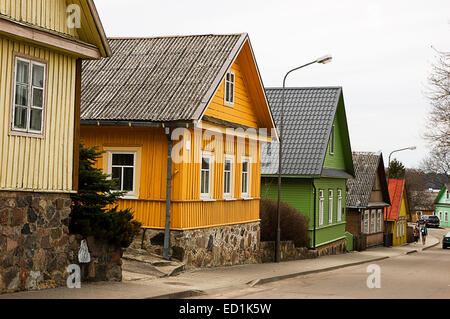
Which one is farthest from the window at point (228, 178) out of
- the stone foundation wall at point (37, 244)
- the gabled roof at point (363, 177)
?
the gabled roof at point (363, 177)

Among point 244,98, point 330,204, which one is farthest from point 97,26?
point 330,204

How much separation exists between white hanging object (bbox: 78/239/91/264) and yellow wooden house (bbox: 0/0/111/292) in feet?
1.43

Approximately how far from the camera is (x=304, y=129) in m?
Result: 34.9

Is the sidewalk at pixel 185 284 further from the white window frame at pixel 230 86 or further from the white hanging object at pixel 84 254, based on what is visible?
the white window frame at pixel 230 86

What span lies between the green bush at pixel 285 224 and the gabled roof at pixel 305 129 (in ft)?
8.40

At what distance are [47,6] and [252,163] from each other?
1296cm

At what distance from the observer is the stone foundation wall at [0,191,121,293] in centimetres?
1271

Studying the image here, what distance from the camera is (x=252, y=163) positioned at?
25.8 metres

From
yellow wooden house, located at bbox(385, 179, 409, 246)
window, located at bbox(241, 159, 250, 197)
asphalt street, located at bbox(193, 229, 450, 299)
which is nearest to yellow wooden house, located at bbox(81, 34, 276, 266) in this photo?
window, located at bbox(241, 159, 250, 197)

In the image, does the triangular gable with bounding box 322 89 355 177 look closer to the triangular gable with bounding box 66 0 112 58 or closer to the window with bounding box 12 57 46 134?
the triangular gable with bounding box 66 0 112 58

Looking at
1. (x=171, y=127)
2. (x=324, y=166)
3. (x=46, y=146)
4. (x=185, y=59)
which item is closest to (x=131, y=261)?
(x=171, y=127)

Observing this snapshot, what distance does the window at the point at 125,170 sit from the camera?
20.3m
